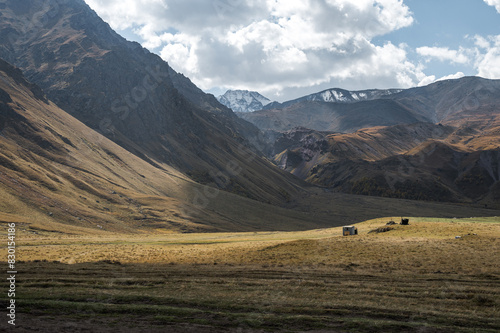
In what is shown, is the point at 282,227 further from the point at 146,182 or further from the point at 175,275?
the point at 175,275

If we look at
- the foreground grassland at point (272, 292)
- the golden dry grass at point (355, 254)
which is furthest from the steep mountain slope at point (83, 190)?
the foreground grassland at point (272, 292)

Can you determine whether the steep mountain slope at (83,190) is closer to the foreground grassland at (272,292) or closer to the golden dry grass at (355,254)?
the golden dry grass at (355,254)

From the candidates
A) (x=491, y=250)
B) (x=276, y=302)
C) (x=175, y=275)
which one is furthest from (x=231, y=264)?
(x=491, y=250)

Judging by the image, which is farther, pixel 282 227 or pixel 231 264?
pixel 282 227

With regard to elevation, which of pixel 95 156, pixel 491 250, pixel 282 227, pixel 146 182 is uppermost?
pixel 95 156

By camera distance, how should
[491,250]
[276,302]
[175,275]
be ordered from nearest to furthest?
1. [276,302]
2. [175,275]
3. [491,250]

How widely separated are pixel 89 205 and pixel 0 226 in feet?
153

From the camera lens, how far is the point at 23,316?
1958 centimetres

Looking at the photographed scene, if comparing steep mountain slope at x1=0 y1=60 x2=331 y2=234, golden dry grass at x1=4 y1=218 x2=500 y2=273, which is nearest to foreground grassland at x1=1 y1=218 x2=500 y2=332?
golden dry grass at x1=4 y1=218 x2=500 y2=273

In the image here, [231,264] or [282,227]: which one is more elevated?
[231,264]

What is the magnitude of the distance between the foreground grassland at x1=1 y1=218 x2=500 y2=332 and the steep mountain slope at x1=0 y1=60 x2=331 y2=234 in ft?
215

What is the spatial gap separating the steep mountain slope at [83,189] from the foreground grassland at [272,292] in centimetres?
6564

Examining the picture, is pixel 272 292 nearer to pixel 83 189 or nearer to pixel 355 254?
pixel 355 254

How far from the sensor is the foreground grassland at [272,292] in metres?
19.6
